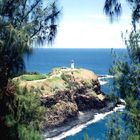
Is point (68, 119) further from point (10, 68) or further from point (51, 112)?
point (10, 68)

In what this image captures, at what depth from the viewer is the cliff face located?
50.6 metres

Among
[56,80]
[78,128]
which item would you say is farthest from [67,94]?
[78,128]

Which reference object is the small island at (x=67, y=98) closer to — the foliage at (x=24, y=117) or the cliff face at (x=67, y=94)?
the cliff face at (x=67, y=94)

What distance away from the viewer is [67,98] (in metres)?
55.5

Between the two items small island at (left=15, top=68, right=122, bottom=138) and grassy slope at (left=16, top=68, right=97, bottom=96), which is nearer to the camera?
small island at (left=15, top=68, right=122, bottom=138)

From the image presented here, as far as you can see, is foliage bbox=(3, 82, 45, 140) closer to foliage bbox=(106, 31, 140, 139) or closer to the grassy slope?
foliage bbox=(106, 31, 140, 139)

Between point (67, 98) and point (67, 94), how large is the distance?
0.71 metres

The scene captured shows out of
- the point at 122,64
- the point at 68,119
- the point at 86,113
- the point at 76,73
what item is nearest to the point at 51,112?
the point at 68,119

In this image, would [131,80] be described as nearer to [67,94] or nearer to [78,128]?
[78,128]

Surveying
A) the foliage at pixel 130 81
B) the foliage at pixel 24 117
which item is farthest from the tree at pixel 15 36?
the foliage at pixel 130 81

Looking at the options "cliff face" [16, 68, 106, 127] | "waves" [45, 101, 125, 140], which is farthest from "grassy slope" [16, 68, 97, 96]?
"waves" [45, 101, 125, 140]

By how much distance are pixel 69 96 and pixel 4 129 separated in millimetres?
45192

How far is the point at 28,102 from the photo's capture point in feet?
42.6

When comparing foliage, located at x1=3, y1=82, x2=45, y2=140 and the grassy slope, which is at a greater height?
foliage, located at x1=3, y1=82, x2=45, y2=140
